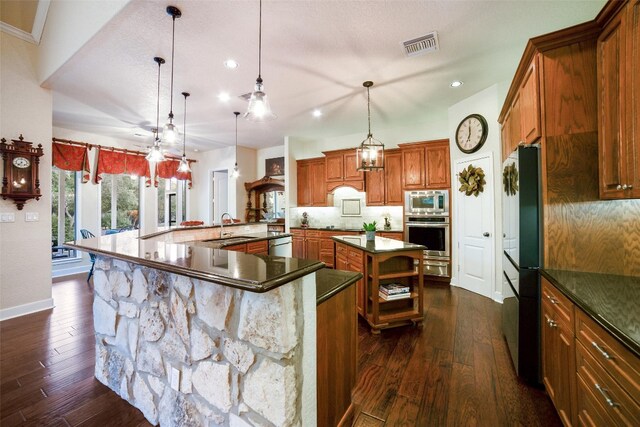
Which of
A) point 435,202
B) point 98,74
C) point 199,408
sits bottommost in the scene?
point 199,408

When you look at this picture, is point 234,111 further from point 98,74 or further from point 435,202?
point 435,202

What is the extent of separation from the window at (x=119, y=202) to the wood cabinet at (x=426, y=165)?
6.34m

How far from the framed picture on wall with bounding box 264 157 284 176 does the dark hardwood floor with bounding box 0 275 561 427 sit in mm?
4863

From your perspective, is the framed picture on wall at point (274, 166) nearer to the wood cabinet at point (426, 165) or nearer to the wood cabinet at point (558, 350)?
the wood cabinet at point (426, 165)

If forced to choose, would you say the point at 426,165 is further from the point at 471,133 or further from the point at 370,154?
the point at 370,154

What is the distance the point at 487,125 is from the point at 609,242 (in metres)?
2.67

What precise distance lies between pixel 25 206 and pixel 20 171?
456 mm

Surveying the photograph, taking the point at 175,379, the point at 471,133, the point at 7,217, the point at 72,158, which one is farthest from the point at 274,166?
the point at 175,379

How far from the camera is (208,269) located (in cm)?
104

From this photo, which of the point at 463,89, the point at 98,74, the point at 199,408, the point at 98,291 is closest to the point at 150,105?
the point at 98,74

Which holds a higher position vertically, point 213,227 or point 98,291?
point 213,227

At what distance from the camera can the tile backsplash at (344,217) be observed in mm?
5609

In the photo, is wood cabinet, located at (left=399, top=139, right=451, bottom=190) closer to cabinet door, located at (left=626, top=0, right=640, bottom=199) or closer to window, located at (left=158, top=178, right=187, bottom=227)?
cabinet door, located at (left=626, top=0, right=640, bottom=199)

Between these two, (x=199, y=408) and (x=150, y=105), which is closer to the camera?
(x=199, y=408)
